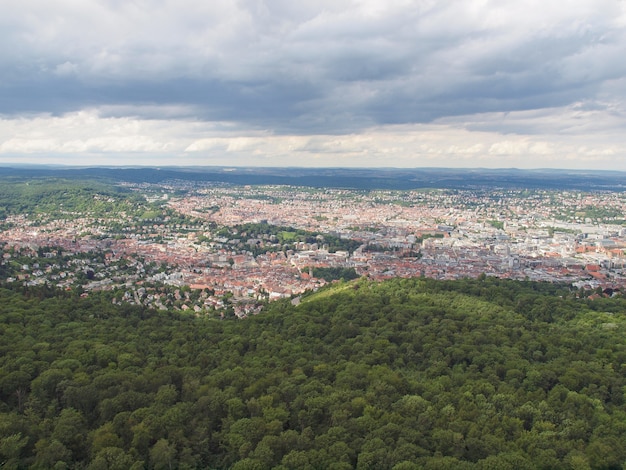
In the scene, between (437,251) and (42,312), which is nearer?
(42,312)

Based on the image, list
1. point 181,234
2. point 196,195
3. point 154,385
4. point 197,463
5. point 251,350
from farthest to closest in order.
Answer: point 196,195, point 181,234, point 251,350, point 154,385, point 197,463

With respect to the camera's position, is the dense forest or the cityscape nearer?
the dense forest

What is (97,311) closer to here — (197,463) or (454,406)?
(197,463)

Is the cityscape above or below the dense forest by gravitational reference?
below

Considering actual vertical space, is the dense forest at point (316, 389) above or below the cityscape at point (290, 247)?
above

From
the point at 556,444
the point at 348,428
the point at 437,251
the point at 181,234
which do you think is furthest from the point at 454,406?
the point at 181,234

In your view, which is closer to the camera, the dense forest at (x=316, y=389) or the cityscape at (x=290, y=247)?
the dense forest at (x=316, y=389)

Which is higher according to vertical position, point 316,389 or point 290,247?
point 316,389

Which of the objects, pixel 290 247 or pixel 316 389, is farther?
pixel 290 247
